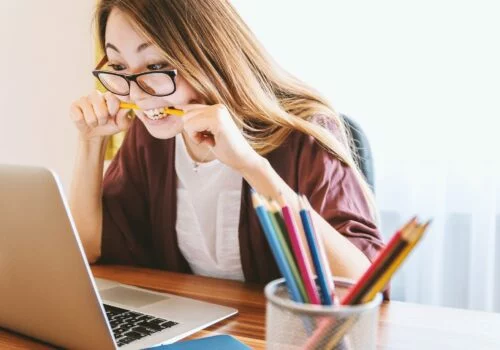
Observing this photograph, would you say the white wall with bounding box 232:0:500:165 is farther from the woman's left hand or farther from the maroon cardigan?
the woman's left hand

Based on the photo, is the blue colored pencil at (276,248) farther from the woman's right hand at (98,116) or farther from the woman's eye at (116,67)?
the woman's right hand at (98,116)

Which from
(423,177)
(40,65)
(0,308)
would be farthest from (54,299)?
(40,65)

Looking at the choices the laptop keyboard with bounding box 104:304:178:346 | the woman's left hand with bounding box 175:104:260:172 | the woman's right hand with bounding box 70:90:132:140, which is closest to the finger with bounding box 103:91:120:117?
the woman's right hand with bounding box 70:90:132:140

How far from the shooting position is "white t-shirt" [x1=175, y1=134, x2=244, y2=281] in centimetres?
122

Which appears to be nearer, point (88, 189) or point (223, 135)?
point (223, 135)

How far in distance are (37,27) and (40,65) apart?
6.3 inches

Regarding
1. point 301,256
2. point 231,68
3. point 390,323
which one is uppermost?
point 231,68

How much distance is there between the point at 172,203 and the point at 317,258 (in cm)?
84

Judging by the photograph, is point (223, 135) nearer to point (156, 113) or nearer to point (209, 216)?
point (156, 113)

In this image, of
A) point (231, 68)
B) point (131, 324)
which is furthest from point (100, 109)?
point (131, 324)

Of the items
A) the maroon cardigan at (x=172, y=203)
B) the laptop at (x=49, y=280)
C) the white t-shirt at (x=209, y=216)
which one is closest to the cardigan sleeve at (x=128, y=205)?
the maroon cardigan at (x=172, y=203)

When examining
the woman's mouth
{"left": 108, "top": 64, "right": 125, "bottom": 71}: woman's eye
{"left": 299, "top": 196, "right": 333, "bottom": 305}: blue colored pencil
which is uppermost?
{"left": 108, "top": 64, "right": 125, "bottom": 71}: woman's eye

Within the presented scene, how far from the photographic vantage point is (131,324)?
0.75m

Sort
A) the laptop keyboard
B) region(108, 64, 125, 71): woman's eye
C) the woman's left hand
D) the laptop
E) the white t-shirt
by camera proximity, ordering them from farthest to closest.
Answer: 1. the white t-shirt
2. region(108, 64, 125, 71): woman's eye
3. the woman's left hand
4. the laptop keyboard
5. the laptop
